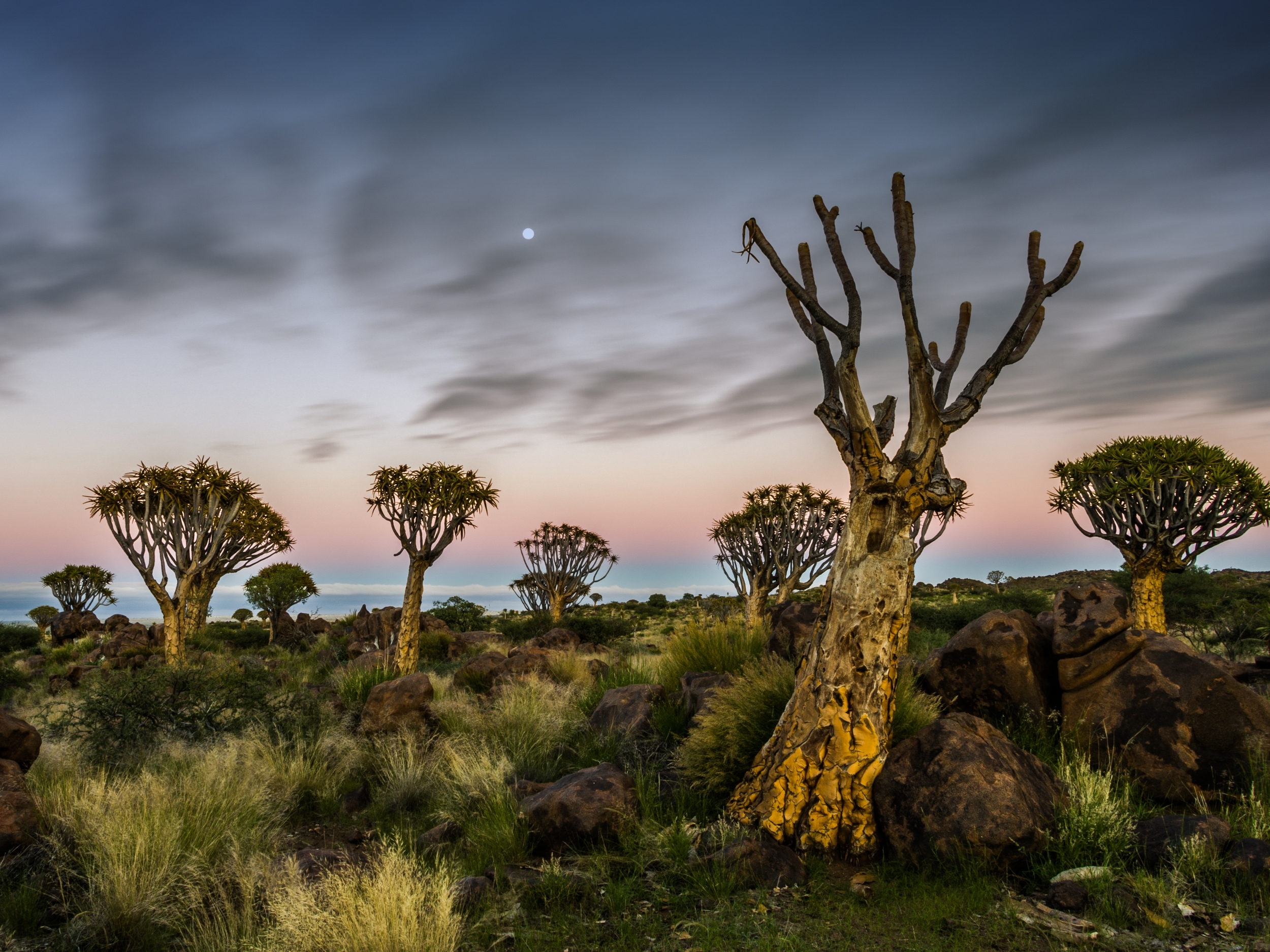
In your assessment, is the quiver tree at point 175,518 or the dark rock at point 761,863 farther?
the quiver tree at point 175,518

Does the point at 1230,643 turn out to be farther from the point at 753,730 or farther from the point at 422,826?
A: the point at 422,826

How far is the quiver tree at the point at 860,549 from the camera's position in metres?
6.02

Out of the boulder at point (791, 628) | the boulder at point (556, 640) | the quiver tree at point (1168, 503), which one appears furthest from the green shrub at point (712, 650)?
the quiver tree at point (1168, 503)

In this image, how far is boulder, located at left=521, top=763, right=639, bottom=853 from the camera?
20.3ft

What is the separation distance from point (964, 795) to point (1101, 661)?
3.06 m

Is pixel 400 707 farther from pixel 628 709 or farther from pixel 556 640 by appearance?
pixel 556 640

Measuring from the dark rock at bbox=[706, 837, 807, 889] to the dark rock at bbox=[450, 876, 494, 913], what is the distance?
174 centimetres

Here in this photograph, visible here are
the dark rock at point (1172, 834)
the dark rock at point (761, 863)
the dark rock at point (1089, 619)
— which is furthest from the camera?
the dark rock at point (1089, 619)

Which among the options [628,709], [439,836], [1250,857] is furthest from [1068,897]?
[628,709]

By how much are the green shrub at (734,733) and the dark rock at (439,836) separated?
2342 mm

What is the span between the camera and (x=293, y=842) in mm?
7191

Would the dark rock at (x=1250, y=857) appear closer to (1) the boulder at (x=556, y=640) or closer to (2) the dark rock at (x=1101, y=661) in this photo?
(2) the dark rock at (x=1101, y=661)

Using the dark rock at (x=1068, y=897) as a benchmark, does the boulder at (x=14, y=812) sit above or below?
above

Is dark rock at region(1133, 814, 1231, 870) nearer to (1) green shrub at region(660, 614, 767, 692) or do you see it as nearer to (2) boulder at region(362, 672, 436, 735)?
(1) green shrub at region(660, 614, 767, 692)
